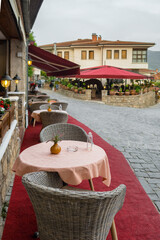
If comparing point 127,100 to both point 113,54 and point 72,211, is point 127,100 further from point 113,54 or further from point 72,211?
point 72,211

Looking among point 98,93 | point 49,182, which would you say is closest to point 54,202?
point 49,182

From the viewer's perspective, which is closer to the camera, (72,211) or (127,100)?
(72,211)

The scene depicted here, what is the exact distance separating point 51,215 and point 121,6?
165 meters

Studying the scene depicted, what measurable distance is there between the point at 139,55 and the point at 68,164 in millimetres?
36989

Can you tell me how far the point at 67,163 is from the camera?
3.26 metres

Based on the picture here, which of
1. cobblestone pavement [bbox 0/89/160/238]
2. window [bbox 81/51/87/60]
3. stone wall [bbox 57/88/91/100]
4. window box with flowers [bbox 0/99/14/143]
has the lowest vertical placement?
cobblestone pavement [bbox 0/89/160/238]

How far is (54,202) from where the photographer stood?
84.3 inches

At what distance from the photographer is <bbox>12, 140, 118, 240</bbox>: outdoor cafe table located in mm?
3105

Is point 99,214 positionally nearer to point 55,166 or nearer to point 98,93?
point 55,166

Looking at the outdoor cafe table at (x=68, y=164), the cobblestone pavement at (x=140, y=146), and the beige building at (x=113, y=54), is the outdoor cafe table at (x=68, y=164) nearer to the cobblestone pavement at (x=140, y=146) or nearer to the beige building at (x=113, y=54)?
the cobblestone pavement at (x=140, y=146)

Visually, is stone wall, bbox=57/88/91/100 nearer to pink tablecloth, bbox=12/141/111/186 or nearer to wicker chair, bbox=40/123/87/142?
wicker chair, bbox=40/123/87/142

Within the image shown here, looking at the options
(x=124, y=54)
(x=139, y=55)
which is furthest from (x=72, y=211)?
(x=139, y=55)

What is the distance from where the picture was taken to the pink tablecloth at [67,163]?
3.11 meters

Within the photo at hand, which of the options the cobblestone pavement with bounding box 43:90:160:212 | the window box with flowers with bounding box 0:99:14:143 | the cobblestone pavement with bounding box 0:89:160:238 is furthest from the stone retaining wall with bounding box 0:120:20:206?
the cobblestone pavement with bounding box 43:90:160:212
